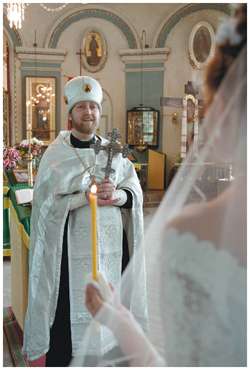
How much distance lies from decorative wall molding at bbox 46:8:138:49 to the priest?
971 cm

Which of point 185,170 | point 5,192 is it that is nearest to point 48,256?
point 185,170

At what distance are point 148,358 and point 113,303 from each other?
142 mm

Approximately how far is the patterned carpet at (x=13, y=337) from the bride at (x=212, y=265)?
2.14 m

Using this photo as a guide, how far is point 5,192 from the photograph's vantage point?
5.39 meters

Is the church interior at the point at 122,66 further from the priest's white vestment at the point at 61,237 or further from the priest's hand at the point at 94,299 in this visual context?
the priest's hand at the point at 94,299

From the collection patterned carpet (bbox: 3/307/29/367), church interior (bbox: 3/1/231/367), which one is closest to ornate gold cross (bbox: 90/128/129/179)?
patterned carpet (bbox: 3/307/29/367)

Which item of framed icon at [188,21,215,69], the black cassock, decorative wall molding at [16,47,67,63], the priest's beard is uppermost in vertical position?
framed icon at [188,21,215,69]

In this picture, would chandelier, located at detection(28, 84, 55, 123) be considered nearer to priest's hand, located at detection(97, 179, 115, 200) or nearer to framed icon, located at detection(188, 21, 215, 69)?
framed icon, located at detection(188, 21, 215, 69)

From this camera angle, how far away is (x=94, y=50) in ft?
39.3

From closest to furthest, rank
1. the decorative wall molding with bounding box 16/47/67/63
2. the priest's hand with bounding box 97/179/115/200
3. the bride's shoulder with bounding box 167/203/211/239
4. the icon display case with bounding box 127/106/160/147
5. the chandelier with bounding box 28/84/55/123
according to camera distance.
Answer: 1. the bride's shoulder with bounding box 167/203/211/239
2. the priest's hand with bounding box 97/179/115/200
3. the decorative wall molding with bounding box 16/47/67/63
4. the chandelier with bounding box 28/84/55/123
5. the icon display case with bounding box 127/106/160/147

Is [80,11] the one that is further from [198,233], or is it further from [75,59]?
[198,233]

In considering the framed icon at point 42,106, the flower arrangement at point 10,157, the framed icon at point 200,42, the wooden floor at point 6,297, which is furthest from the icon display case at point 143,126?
the flower arrangement at point 10,157

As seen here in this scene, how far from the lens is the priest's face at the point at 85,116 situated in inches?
101

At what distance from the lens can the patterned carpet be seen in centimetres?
308
